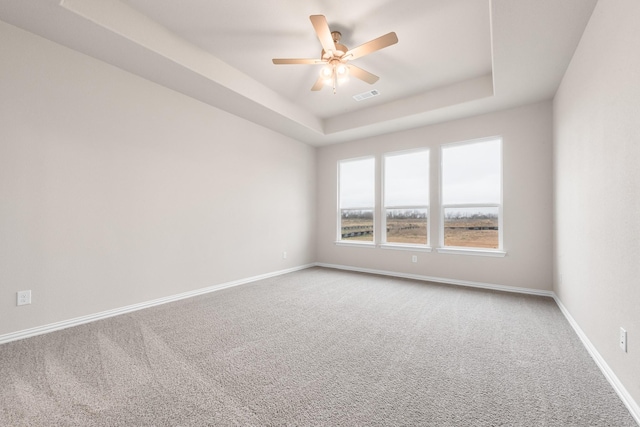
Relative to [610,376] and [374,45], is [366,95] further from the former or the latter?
[610,376]

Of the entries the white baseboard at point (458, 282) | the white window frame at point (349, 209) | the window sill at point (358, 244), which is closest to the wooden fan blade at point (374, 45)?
the white window frame at point (349, 209)

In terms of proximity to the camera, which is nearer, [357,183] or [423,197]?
[423,197]

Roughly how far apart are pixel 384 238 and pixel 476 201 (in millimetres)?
1651

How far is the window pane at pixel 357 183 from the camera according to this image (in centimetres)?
527

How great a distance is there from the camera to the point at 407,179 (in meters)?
4.84

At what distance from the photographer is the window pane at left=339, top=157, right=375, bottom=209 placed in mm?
5273

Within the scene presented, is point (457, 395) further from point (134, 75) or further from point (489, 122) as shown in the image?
point (134, 75)

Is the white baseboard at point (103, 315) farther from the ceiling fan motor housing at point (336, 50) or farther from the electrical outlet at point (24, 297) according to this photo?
the ceiling fan motor housing at point (336, 50)

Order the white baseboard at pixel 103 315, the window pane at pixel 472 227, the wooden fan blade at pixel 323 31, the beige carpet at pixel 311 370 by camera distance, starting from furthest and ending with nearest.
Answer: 1. the window pane at pixel 472 227
2. the white baseboard at pixel 103 315
3. the wooden fan blade at pixel 323 31
4. the beige carpet at pixel 311 370

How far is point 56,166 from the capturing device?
2520 mm

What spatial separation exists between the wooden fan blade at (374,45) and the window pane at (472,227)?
2887 millimetres

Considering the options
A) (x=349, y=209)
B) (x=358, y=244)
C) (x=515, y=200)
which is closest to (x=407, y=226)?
(x=358, y=244)

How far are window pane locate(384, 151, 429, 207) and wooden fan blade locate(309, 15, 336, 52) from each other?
9.01ft

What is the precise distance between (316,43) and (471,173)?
120 inches
